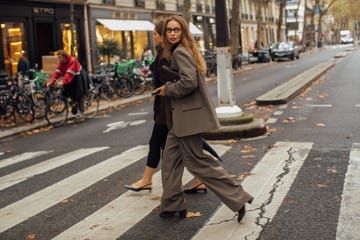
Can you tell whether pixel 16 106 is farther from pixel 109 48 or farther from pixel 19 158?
pixel 109 48

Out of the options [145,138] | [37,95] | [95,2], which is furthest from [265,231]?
[95,2]

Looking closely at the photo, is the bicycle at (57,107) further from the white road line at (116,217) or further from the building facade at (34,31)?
the white road line at (116,217)

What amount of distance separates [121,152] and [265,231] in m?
4.46

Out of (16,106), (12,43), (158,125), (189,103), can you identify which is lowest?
(16,106)

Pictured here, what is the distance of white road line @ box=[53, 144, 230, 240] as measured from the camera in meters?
4.78

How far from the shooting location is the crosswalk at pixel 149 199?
185 inches

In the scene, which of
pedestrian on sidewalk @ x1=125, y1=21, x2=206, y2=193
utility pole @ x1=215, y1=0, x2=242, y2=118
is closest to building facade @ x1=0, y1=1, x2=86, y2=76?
utility pole @ x1=215, y1=0, x2=242, y2=118

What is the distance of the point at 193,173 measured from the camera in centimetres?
489

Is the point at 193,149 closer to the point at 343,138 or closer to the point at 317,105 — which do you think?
the point at 343,138

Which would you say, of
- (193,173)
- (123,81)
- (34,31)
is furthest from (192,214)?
(34,31)

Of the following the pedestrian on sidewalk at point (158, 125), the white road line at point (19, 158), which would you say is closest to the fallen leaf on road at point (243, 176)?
the pedestrian on sidewalk at point (158, 125)

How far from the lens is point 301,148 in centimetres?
795

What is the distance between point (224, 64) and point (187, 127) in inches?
183

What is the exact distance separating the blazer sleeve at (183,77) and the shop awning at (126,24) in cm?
2537
